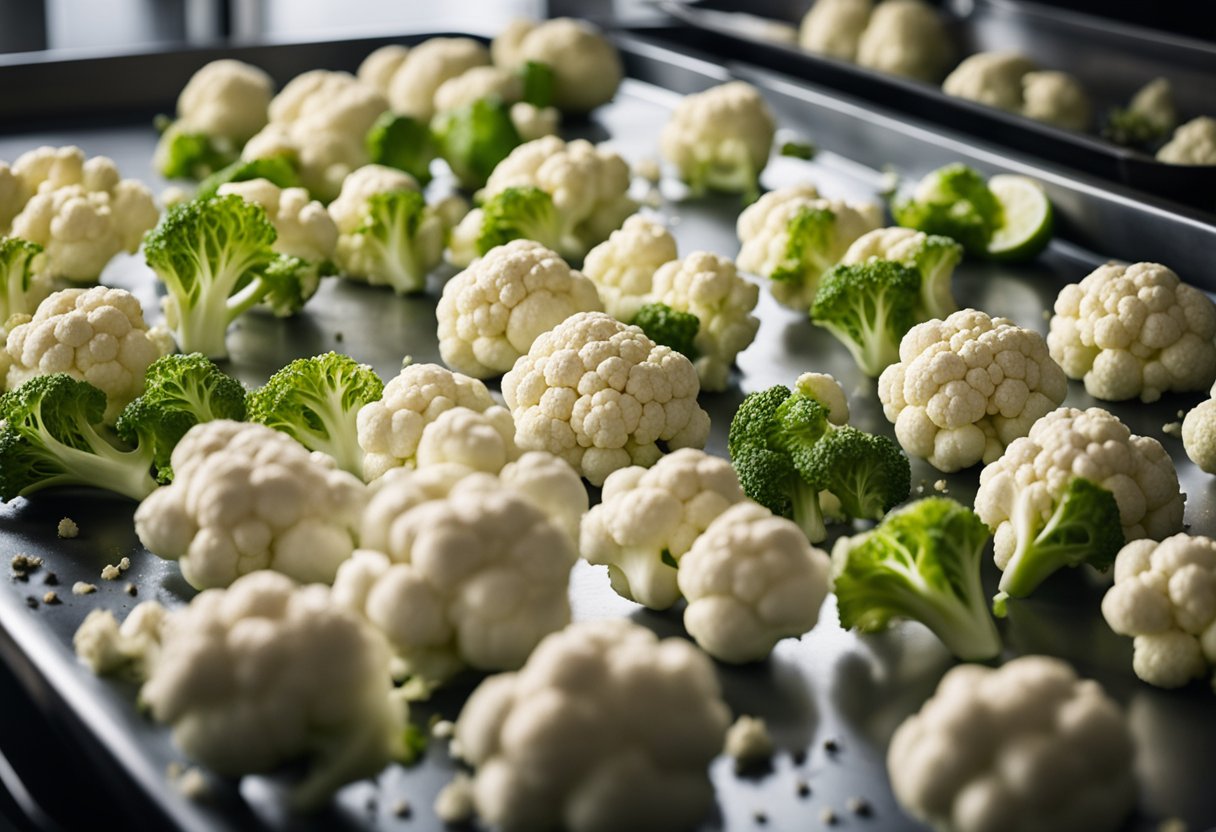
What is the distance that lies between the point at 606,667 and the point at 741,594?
0.85 ft

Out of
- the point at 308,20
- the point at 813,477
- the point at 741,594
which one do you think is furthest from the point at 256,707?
the point at 308,20

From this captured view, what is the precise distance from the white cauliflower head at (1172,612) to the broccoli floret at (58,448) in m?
1.16

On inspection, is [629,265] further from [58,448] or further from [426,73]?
[426,73]

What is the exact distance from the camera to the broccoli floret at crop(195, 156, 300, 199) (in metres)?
2.65

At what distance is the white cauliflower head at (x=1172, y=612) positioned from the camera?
→ 146 centimetres

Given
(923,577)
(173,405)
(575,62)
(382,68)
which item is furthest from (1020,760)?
(382,68)

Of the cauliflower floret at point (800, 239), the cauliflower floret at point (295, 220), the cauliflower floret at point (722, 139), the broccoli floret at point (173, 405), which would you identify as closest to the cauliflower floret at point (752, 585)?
the broccoli floret at point (173, 405)

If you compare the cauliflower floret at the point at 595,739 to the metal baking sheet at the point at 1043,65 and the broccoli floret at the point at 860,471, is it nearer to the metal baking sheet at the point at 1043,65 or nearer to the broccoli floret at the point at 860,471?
the broccoli floret at the point at 860,471

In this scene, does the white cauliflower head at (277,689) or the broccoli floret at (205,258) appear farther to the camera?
the broccoli floret at (205,258)

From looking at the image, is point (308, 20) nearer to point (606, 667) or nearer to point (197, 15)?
point (197, 15)

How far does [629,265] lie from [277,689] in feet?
4.03

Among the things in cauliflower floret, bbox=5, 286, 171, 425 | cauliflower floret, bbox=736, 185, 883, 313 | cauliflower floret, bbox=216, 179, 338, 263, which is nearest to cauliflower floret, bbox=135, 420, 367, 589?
cauliflower floret, bbox=5, 286, 171, 425

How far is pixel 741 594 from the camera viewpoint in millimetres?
1459

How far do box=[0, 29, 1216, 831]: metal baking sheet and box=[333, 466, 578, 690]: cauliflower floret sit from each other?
8 cm
